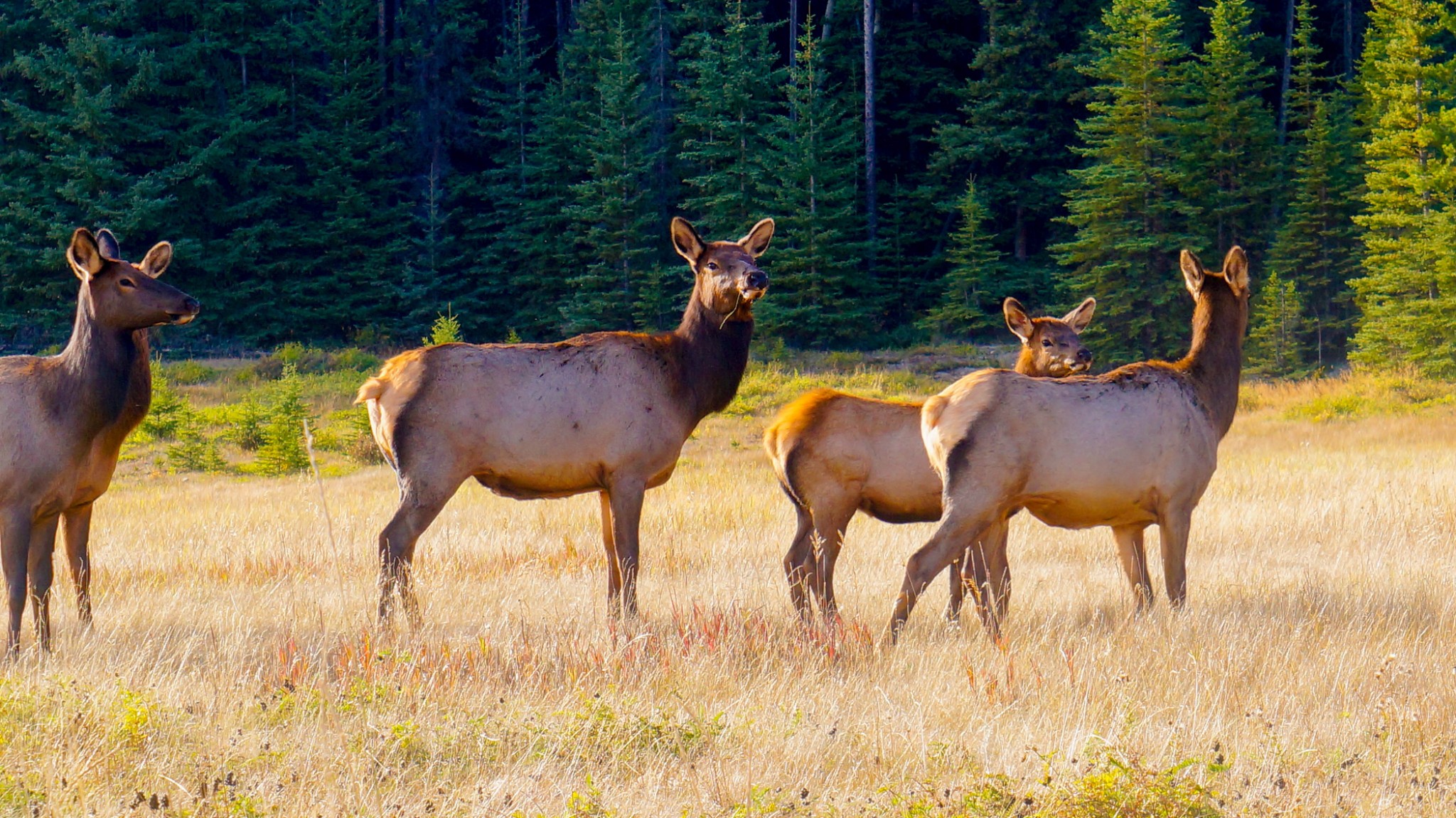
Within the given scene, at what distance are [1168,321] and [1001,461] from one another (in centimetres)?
3162

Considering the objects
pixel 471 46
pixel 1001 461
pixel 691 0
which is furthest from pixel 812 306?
pixel 1001 461

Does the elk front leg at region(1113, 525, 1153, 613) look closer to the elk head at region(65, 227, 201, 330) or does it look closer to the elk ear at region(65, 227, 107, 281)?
the elk head at region(65, 227, 201, 330)

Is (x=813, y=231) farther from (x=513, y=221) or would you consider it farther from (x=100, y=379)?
(x=100, y=379)

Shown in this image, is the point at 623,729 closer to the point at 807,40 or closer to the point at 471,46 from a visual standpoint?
the point at 807,40

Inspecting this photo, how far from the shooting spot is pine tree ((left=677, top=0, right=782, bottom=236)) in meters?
41.9

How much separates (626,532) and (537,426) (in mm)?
848

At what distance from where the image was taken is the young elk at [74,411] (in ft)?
24.4

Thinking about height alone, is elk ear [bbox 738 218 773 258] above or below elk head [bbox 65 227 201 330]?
above

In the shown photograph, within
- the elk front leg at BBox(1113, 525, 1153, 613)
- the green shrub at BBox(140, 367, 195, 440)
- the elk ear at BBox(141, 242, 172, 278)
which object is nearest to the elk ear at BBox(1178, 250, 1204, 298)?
the elk front leg at BBox(1113, 525, 1153, 613)

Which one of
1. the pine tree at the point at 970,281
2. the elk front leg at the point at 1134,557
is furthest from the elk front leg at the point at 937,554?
the pine tree at the point at 970,281

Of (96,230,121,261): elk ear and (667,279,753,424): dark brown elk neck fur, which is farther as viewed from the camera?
(667,279,753,424): dark brown elk neck fur

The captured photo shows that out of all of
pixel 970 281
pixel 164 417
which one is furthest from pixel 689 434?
pixel 970 281

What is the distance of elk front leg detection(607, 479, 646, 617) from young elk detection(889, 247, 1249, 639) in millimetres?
1743

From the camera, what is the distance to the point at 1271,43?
4716 cm
